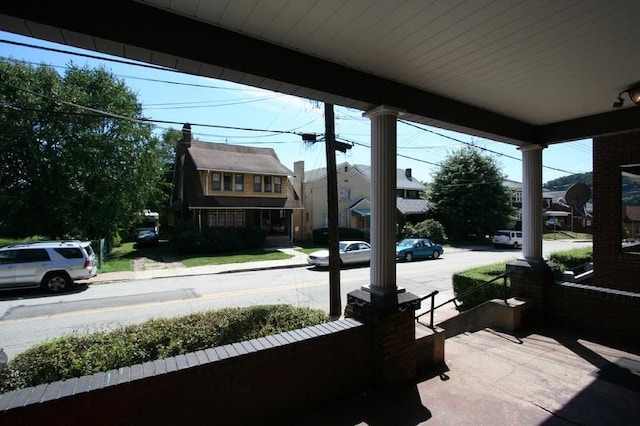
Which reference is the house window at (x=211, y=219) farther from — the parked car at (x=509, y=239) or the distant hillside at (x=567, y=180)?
the distant hillside at (x=567, y=180)

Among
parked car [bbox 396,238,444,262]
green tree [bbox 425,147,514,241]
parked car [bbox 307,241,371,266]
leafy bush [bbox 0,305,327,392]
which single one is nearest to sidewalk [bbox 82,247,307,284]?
parked car [bbox 307,241,371,266]

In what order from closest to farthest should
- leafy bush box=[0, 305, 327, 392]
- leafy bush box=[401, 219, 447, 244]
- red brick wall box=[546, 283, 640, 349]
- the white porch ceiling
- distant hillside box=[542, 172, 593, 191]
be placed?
the white porch ceiling
leafy bush box=[0, 305, 327, 392]
red brick wall box=[546, 283, 640, 349]
leafy bush box=[401, 219, 447, 244]
distant hillside box=[542, 172, 593, 191]

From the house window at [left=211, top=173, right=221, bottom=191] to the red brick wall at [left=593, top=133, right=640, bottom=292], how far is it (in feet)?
75.2

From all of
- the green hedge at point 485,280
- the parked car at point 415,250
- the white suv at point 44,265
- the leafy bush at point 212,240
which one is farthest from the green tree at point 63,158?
the green hedge at point 485,280

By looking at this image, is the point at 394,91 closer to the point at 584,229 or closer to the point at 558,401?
the point at 558,401

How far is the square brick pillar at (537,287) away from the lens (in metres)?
6.03

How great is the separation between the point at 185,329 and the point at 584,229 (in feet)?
199

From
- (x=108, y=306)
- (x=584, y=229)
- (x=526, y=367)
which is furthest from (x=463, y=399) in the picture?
(x=584, y=229)

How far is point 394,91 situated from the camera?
4.09 metres

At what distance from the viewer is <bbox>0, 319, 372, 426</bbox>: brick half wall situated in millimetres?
2428

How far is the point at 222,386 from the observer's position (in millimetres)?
2963

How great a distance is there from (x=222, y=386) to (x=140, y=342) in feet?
5.47

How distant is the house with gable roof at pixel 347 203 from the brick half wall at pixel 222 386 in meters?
28.0

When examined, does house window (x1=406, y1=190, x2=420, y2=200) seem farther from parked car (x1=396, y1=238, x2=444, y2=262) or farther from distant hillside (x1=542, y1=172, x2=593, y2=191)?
parked car (x1=396, y1=238, x2=444, y2=262)
